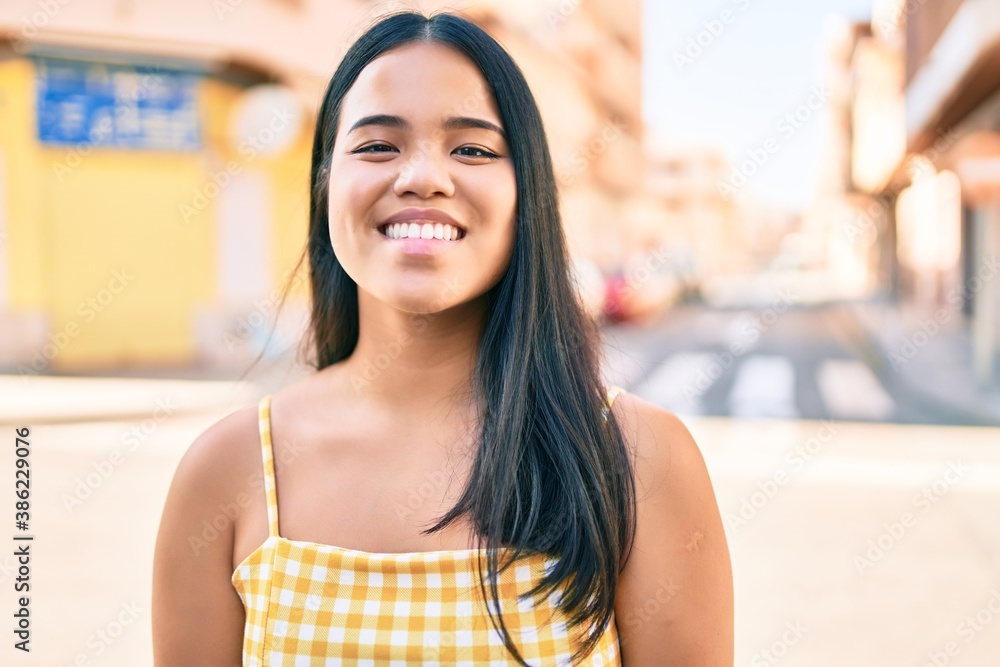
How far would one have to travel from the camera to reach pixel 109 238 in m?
14.9

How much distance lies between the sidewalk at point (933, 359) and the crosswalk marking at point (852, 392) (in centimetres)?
33

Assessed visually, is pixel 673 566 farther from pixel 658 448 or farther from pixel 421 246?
pixel 421 246

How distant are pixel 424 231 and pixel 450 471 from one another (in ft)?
1.22

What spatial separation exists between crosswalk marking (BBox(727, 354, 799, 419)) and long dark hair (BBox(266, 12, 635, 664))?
31.3 feet

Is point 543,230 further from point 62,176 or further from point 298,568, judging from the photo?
point 62,176

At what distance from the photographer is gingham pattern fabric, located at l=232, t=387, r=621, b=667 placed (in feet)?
4.38

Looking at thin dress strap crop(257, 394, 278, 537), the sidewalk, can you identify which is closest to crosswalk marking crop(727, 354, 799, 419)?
the sidewalk

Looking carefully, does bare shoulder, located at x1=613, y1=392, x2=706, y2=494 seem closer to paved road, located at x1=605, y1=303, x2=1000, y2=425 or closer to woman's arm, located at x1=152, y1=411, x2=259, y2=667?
woman's arm, located at x1=152, y1=411, x2=259, y2=667

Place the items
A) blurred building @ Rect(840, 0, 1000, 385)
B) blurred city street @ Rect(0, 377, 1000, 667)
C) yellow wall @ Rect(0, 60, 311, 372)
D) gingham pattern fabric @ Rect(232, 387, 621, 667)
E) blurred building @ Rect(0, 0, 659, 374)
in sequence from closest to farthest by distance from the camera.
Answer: gingham pattern fabric @ Rect(232, 387, 621, 667)
blurred city street @ Rect(0, 377, 1000, 667)
blurred building @ Rect(840, 0, 1000, 385)
blurred building @ Rect(0, 0, 659, 374)
yellow wall @ Rect(0, 60, 311, 372)

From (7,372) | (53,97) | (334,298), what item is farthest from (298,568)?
(53,97)

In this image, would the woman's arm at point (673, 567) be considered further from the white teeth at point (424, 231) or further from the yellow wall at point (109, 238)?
the yellow wall at point (109, 238)

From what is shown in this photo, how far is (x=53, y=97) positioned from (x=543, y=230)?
1494 centimetres

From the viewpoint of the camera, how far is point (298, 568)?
4.56 ft

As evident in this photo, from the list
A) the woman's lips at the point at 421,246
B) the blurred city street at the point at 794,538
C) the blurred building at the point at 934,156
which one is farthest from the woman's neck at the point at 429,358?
the blurred building at the point at 934,156
